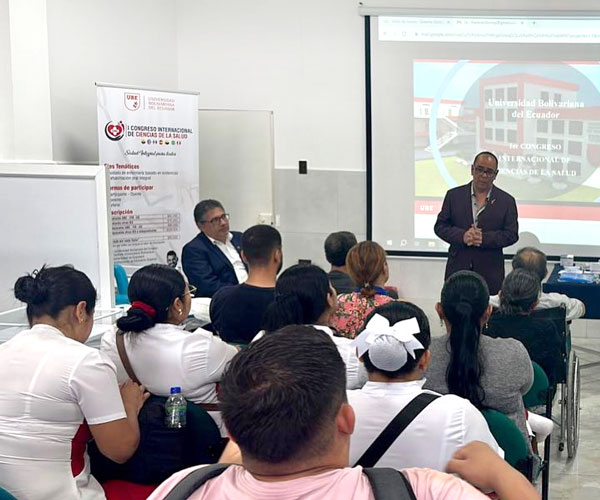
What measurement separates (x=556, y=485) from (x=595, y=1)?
4.56 m

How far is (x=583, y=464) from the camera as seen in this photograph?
4281mm

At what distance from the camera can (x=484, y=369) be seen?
2.71 metres

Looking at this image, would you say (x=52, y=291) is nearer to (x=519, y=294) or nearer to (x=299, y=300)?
(x=299, y=300)

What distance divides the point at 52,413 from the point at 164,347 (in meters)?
0.51

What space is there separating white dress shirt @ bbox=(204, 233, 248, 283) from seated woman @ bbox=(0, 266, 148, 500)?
9.60 feet

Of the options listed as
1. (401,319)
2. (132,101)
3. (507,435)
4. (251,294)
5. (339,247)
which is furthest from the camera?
(132,101)

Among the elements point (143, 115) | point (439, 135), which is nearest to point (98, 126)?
point (143, 115)

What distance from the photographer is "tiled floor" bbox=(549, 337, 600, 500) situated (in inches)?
155

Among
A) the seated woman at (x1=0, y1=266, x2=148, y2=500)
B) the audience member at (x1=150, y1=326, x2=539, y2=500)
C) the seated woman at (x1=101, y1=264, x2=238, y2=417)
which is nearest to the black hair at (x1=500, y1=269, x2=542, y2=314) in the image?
the seated woman at (x1=101, y1=264, x2=238, y2=417)

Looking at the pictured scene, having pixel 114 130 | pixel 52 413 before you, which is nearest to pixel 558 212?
pixel 114 130

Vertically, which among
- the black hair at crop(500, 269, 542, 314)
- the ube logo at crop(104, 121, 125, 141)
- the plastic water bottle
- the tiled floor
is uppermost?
the ube logo at crop(104, 121, 125, 141)

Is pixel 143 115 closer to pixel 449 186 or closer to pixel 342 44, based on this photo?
pixel 342 44

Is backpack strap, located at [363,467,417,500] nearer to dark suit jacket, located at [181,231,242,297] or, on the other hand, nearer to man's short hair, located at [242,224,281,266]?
man's short hair, located at [242,224,281,266]

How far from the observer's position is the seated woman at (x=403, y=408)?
1.90m
